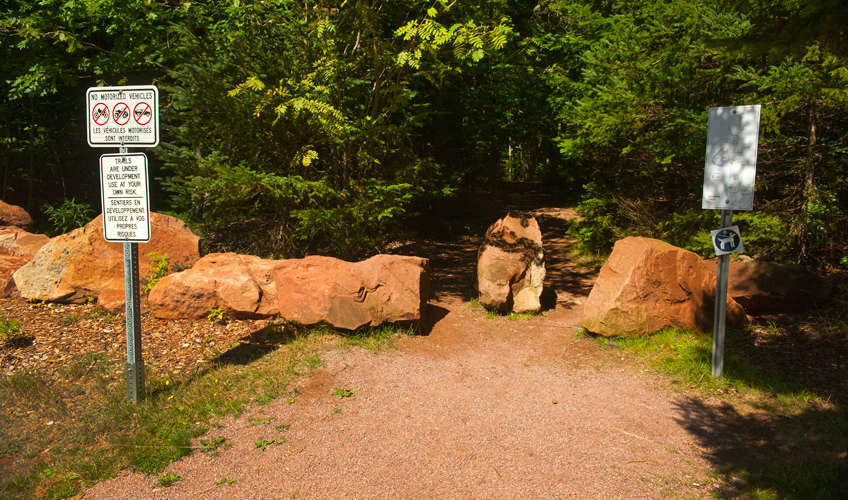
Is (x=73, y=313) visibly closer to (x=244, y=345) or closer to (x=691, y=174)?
(x=244, y=345)

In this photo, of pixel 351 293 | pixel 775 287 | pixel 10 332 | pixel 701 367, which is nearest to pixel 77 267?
pixel 10 332

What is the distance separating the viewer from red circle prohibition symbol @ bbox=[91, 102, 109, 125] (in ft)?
16.9

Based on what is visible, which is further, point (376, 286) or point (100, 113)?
point (376, 286)

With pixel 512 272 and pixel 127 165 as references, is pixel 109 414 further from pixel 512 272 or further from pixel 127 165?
pixel 512 272

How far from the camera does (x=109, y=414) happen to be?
5000 mm

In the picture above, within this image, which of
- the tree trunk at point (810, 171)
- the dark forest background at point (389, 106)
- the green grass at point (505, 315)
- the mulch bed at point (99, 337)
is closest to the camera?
the mulch bed at point (99, 337)

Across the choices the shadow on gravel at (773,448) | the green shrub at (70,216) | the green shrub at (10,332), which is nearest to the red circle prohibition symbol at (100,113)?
the green shrub at (10,332)

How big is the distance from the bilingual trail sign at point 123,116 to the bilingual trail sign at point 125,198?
166 mm

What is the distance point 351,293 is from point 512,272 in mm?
2472

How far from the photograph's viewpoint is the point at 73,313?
7434 mm

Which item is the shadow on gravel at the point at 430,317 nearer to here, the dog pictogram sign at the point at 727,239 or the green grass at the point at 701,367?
the green grass at the point at 701,367

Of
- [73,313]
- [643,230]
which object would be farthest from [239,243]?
[643,230]

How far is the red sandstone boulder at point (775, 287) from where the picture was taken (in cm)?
736

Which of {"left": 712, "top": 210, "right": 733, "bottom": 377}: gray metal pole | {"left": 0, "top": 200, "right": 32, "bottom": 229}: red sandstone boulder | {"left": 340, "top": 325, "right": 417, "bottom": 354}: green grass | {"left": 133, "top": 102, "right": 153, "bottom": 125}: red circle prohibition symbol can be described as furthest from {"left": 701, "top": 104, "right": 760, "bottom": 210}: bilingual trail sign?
{"left": 0, "top": 200, "right": 32, "bottom": 229}: red sandstone boulder
